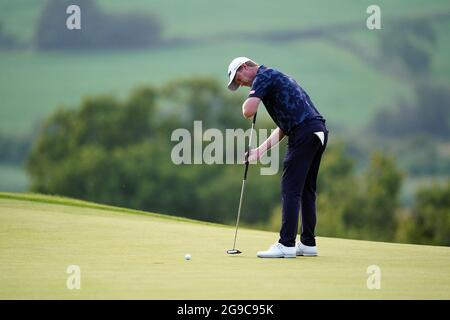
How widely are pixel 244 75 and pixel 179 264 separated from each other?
226 centimetres

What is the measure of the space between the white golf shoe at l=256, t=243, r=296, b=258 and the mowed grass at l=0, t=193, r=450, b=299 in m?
0.19

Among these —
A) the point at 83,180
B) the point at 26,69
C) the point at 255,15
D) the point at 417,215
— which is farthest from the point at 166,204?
the point at 255,15

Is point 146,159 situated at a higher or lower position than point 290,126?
lower

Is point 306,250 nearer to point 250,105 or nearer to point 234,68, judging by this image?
point 250,105

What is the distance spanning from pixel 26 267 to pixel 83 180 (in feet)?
260

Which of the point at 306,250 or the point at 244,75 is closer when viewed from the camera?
the point at 244,75

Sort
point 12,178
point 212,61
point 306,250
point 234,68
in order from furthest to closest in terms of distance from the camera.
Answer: point 212,61, point 12,178, point 306,250, point 234,68

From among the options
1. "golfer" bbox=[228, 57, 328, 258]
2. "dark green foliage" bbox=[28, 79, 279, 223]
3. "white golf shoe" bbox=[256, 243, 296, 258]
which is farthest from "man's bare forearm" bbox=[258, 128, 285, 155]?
"dark green foliage" bbox=[28, 79, 279, 223]

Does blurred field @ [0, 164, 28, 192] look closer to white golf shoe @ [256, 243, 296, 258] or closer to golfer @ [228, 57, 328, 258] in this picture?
golfer @ [228, 57, 328, 258]

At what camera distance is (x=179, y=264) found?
26.9ft

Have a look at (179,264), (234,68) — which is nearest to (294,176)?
(234,68)

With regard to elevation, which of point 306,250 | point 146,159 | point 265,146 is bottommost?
point 146,159

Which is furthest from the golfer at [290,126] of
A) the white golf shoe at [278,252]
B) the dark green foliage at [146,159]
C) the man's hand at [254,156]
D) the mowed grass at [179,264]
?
the dark green foliage at [146,159]
